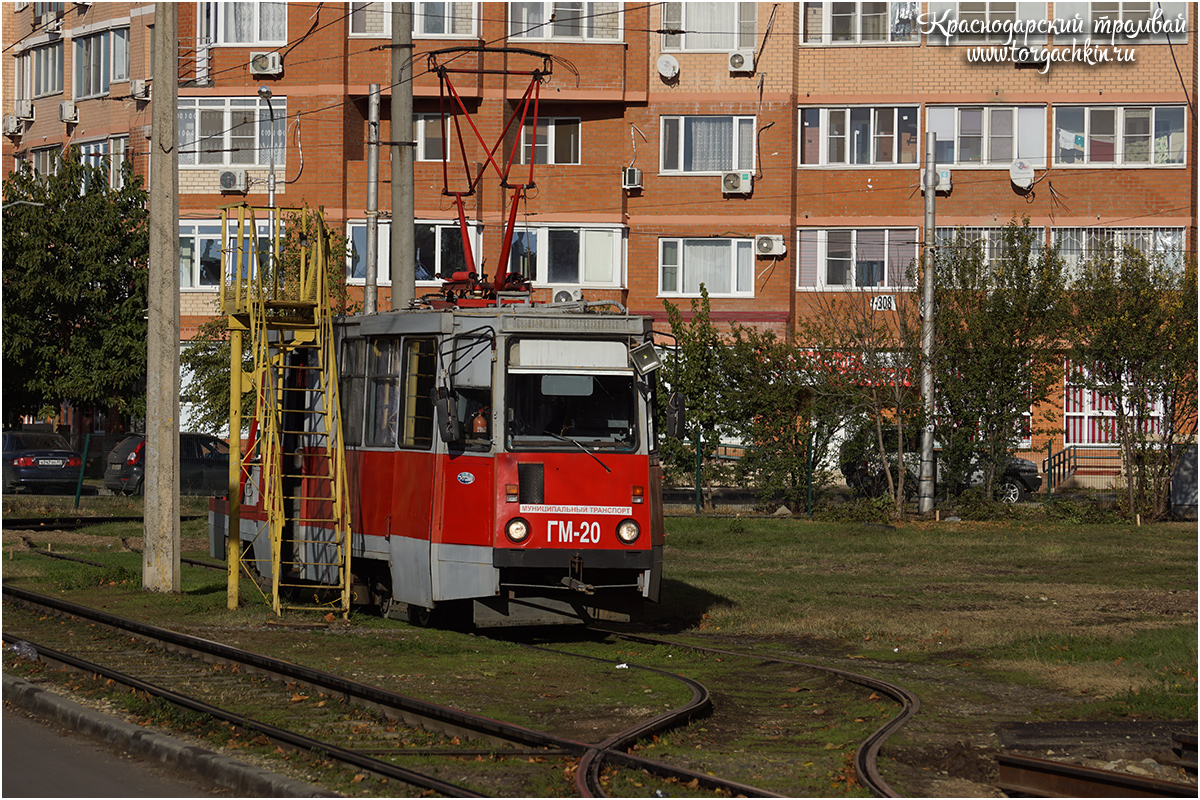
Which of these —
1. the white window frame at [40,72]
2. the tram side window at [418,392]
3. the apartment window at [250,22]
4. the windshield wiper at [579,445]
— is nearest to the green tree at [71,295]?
the apartment window at [250,22]

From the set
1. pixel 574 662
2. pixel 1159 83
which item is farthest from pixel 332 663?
pixel 1159 83

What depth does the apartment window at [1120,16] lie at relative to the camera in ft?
140

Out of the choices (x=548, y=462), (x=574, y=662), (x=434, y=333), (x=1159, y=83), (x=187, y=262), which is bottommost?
(x=574, y=662)

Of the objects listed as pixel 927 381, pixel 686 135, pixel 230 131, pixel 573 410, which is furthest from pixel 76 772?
pixel 230 131

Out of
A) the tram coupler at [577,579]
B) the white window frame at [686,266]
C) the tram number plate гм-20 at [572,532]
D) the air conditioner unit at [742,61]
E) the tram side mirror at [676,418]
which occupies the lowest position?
the tram coupler at [577,579]

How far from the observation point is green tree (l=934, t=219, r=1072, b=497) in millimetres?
30156

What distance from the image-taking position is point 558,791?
8148 millimetres

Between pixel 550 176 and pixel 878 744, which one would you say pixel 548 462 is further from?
pixel 550 176

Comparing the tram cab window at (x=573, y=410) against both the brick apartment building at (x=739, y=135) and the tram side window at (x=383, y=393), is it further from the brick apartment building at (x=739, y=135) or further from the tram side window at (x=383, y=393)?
the brick apartment building at (x=739, y=135)

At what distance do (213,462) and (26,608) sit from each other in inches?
762

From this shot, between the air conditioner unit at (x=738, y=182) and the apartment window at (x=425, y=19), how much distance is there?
28.2 feet

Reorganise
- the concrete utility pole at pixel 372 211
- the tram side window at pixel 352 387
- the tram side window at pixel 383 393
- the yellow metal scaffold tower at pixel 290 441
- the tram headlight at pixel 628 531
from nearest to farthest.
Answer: the tram headlight at pixel 628 531, the tram side window at pixel 383 393, the yellow metal scaffold tower at pixel 290 441, the tram side window at pixel 352 387, the concrete utility pole at pixel 372 211

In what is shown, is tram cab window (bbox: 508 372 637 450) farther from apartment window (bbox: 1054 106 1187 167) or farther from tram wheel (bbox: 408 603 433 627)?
apartment window (bbox: 1054 106 1187 167)

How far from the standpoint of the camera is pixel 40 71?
172 ft
